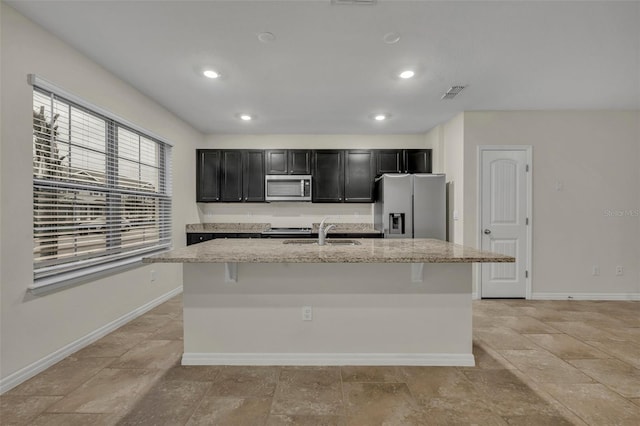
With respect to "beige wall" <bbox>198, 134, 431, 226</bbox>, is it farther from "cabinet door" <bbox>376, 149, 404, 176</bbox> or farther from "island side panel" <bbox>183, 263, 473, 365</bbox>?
"island side panel" <bbox>183, 263, 473, 365</bbox>

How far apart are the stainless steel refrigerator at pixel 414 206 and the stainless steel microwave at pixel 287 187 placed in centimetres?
126

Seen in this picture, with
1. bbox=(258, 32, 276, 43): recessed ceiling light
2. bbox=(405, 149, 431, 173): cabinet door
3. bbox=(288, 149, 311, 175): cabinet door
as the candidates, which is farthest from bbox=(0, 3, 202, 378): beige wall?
bbox=(405, 149, 431, 173): cabinet door

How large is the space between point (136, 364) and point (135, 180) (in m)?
2.03

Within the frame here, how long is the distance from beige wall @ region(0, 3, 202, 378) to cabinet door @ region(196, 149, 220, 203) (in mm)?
1913

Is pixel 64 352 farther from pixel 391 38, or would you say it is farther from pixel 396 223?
pixel 396 223

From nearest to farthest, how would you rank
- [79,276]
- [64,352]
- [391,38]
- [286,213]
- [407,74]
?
1. [391,38]
2. [64,352]
3. [79,276]
4. [407,74]
5. [286,213]

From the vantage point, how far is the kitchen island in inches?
92.6

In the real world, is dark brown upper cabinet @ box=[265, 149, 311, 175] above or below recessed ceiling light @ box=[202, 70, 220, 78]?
below

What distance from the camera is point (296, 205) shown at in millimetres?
5293

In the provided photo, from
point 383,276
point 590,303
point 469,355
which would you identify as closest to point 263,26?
point 383,276

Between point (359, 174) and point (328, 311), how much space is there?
3.07m

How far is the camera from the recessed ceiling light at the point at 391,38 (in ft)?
7.37

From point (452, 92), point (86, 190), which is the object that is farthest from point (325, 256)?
point (452, 92)

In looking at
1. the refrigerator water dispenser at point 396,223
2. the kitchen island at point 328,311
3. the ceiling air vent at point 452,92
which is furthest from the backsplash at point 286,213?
the kitchen island at point 328,311
